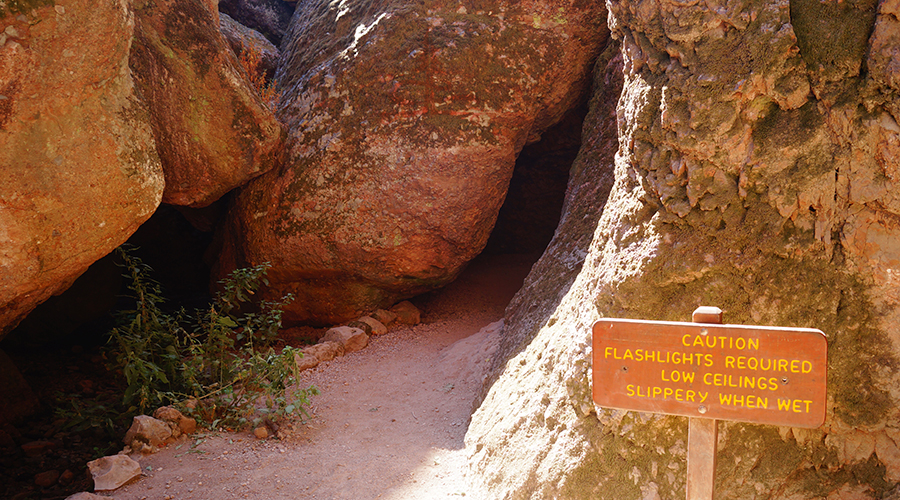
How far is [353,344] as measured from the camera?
4.21 metres

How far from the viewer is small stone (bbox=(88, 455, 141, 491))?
2.35m

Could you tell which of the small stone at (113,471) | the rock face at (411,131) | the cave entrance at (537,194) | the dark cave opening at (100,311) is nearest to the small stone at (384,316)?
the rock face at (411,131)

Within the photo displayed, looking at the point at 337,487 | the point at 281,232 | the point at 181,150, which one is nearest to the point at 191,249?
the point at 281,232

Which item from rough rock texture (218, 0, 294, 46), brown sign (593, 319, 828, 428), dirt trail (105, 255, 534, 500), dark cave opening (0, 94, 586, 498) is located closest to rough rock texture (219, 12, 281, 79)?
rough rock texture (218, 0, 294, 46)

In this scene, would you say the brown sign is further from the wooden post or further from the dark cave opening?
the dark cave opening

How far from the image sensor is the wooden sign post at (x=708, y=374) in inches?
50.4

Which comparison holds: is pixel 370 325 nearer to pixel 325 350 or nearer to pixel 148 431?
pixel 325 350

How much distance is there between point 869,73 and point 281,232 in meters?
3.65

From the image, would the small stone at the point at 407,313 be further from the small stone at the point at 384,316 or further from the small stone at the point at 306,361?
the small stone at the point at 306,361

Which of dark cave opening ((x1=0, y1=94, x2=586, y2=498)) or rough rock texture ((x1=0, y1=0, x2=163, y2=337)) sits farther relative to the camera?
dark cave opening ((x1=0, y1=94, x2=586, y2=498))

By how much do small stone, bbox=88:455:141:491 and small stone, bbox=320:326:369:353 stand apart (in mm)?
1814

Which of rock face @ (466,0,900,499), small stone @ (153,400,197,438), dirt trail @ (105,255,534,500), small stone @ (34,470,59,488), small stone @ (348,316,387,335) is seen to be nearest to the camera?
rock face @ (466,0,900,499)

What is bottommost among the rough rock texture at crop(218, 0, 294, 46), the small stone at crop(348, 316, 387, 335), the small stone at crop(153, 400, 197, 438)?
the small stone at crop(348, 316, 387, 335)

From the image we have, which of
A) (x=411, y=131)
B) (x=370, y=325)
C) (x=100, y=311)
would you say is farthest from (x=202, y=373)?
(x=100, y=311)
